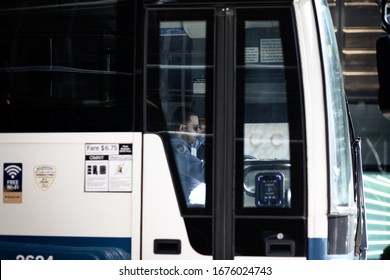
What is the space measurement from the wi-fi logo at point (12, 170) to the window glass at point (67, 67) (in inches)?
9.8

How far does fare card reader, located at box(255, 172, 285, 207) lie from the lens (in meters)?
5.32

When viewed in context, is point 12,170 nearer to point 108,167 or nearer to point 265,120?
point 108,167

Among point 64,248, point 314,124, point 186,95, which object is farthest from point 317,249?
point 64,248

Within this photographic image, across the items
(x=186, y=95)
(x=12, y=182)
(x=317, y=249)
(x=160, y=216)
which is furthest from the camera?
(x=12, y=182)

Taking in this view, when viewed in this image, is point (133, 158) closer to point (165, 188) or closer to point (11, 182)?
point (165, 188)

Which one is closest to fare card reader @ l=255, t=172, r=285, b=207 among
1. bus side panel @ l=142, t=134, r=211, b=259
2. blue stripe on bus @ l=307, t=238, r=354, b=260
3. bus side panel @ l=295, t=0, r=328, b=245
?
bus side panel @ l=295, t=0, r=328, b=245

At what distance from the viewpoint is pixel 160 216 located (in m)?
5.35

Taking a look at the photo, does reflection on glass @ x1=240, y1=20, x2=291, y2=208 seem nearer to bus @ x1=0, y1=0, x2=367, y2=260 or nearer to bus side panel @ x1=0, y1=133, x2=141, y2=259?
bus @ x1=0, y1=0, x2=367, y2=260

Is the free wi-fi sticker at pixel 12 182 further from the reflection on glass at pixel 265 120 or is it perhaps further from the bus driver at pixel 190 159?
the reflection on glass at pixel 265 120

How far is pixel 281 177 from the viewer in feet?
17.5

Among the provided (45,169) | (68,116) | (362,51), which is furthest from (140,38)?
(362,51)

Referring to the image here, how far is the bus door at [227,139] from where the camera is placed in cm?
531

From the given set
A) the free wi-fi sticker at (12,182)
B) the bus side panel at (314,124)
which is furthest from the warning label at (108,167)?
the bus side panel at (314,124)

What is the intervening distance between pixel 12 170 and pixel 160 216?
1.06 metres
